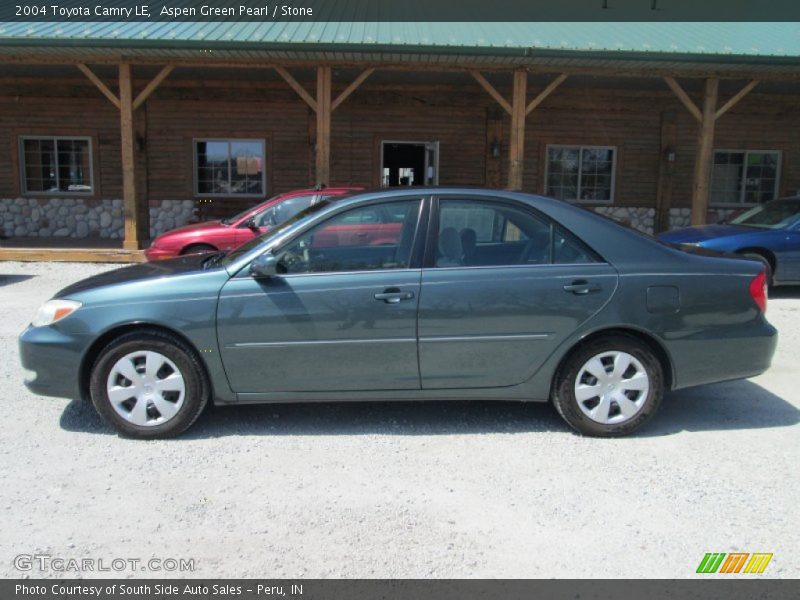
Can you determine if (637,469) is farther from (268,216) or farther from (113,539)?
(268,216)

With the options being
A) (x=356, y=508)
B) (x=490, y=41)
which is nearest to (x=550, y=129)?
(x=490, y=41)

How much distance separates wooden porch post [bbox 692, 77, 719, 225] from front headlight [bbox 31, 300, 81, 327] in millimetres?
11153

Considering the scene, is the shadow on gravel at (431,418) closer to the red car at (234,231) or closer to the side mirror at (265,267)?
the side mirror at (265,267)

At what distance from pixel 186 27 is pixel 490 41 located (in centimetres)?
536

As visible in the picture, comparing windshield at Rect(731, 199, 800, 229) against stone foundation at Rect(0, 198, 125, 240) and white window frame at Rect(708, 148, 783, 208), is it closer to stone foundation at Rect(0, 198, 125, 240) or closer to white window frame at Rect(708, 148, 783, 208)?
white window frame at Rect(708, 148, 783, 208)

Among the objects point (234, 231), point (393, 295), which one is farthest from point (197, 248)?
point (393, 295)

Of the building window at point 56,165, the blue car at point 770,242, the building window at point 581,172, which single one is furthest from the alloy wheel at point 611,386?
the building window at point 56,165

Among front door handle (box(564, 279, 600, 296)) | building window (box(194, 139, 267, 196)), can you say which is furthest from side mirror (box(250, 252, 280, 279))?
building window (box(194, 139, 267, 196))

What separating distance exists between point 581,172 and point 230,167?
8126 mm

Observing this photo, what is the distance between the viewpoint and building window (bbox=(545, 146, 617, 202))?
50.8 feet

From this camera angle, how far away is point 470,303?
4.04m
